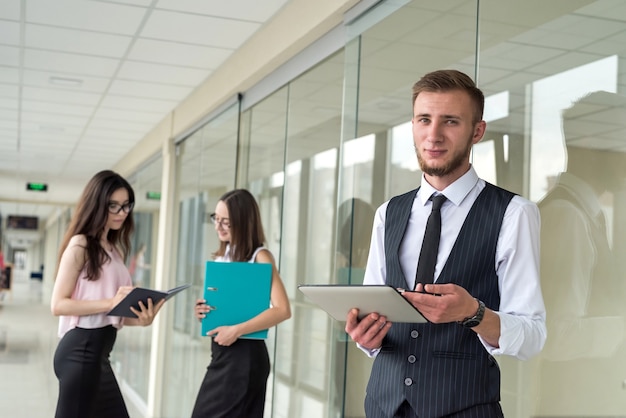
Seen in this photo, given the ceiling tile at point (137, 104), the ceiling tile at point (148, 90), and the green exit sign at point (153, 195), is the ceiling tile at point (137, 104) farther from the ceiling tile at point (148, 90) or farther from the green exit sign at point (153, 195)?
the green exit sign at point (153, 195)

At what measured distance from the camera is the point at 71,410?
11.7ft

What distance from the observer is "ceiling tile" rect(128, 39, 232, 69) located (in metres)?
5.79

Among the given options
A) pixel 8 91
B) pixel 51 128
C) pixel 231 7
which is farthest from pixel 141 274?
pixel 231 7

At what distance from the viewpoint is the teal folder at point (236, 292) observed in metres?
3.69

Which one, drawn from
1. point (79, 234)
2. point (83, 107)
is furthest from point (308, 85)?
point (83, 107)

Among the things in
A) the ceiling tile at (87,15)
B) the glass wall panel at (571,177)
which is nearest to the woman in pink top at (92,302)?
the ceiling tile at (87,15)

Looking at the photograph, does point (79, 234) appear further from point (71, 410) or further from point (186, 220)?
point (186, 220)

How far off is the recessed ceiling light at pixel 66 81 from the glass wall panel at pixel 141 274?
108 inches

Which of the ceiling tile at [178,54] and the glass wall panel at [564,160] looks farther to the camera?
the ceiling tile at [178,54]

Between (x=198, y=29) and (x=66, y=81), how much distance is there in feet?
7.79

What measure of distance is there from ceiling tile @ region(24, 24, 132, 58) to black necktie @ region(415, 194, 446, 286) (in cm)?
425

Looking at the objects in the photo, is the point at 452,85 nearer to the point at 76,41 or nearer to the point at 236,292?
the point at 236,292

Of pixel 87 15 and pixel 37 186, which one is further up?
pixel 87 15

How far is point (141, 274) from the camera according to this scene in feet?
35.8
